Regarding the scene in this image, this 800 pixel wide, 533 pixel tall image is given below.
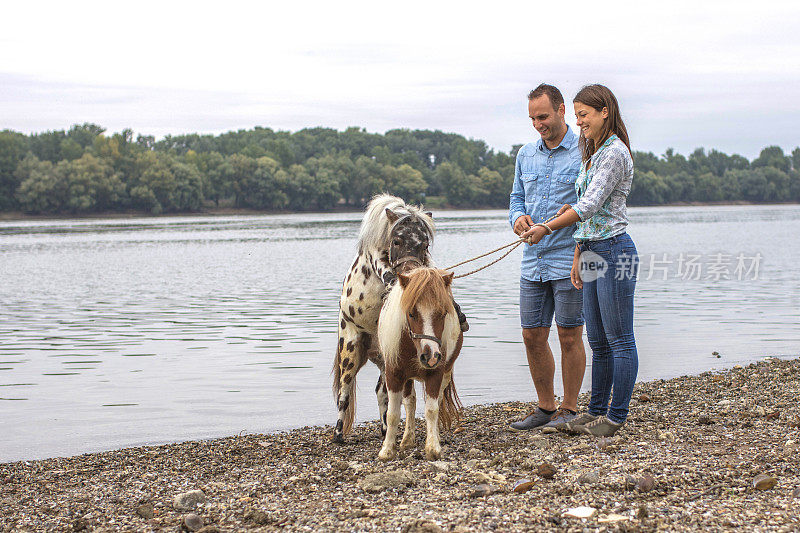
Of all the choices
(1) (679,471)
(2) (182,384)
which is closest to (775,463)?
(1) (679,471)

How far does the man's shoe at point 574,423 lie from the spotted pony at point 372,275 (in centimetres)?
144

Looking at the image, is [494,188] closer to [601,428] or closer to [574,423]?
[574,423]

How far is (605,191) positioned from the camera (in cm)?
577

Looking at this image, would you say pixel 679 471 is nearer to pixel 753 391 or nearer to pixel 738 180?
pixel 753 391

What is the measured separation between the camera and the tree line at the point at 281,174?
9712cm

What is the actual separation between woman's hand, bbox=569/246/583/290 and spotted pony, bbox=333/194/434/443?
107cm

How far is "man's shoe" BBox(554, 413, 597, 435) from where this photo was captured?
6.37 meters

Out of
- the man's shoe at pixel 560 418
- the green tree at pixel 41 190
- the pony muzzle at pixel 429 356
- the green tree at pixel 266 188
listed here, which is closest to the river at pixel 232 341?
the man's shoe at pixel 560 418

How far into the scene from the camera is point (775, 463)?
511 cm

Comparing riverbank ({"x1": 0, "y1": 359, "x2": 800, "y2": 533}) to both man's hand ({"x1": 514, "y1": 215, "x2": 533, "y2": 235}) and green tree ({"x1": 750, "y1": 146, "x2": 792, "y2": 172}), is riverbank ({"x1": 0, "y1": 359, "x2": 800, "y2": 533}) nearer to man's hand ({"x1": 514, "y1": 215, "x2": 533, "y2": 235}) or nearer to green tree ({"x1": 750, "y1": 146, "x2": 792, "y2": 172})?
man's hand ({"x1": 514, "y1": 215, "x2": 533, "y2": 235})

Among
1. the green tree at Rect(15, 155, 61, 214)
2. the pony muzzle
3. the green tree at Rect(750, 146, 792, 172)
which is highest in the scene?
the green tree at Rect(750, 146, 792, 172)

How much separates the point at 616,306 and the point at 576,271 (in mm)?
422

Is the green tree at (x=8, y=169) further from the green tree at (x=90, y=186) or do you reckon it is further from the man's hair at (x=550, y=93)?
the man's hair at (x=550, y=93)

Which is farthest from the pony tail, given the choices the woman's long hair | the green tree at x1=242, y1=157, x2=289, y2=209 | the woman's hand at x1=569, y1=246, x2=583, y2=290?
the green tree at x1=242, y1=157, x2=289, y2=209
